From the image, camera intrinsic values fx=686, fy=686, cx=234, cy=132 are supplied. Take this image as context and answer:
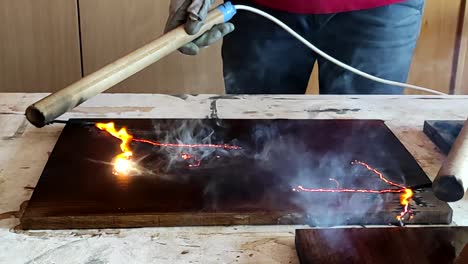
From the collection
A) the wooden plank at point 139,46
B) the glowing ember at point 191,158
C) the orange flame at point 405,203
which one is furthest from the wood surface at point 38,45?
the orange flame at point 405,203

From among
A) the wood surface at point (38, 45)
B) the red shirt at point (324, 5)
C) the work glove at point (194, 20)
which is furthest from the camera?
the wood surface at point (38, 45)

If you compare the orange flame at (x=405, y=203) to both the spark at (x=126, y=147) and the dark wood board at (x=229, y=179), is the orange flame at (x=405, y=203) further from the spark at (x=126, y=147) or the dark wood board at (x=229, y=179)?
the spark at (x=126, y=147)

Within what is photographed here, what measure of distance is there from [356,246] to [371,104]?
0.54 m

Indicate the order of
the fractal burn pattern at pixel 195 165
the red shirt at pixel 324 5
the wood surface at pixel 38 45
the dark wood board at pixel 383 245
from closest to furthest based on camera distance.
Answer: the dark wood board at pixel 383 245
the fractal burn pattern at pixel 195 165
the red shirt at pixel 324 5
the wood surface at pixel 38 45

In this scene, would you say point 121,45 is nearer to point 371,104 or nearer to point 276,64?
point 276,64

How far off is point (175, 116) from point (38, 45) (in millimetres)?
1025

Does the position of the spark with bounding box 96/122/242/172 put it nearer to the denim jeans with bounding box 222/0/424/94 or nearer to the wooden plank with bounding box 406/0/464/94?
the denim jeans with bounding box 222/0/424/94

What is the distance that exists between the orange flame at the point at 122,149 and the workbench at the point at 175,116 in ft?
0.29

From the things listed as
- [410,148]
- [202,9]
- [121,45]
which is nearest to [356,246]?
[410,148]

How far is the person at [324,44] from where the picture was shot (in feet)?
4.39

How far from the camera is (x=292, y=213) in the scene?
0.87 meters

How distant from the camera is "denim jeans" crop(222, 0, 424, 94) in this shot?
4.42ft

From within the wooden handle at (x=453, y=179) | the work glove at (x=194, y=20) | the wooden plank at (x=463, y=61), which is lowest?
the wooden plank at (x=463, y=61)

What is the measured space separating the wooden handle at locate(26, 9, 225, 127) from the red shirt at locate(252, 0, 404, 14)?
230mm
